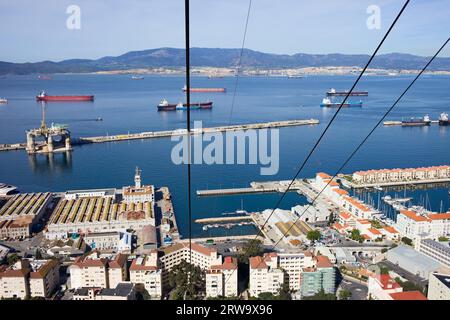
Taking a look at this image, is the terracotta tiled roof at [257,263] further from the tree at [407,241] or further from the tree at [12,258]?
the tree at [12,258]

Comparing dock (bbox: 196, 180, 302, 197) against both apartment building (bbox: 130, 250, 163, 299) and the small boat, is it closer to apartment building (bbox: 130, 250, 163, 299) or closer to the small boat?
the small boat

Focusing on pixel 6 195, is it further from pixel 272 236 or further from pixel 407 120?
pixel 407 120

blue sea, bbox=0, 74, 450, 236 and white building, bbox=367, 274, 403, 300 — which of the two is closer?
white building, bbox=367, 274, 403, 300

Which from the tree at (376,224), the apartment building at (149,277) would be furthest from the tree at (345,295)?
the tree at (376,224)

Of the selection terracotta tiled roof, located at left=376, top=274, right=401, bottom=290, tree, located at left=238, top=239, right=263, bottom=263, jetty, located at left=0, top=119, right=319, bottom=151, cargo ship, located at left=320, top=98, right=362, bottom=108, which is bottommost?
tree, located at left=238, top=239, right=263, bottom=263

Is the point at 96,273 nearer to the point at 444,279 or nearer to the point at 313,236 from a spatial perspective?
the point at 313,236

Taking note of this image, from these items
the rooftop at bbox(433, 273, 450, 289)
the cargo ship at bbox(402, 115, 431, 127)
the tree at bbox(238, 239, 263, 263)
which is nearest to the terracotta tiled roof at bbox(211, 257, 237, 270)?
the tree at bbox(238, 239, 263, 263)
